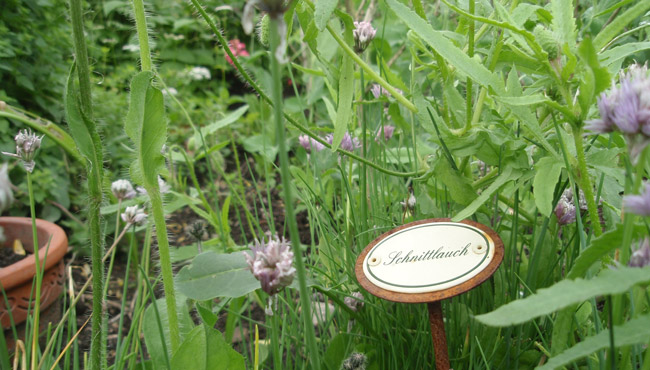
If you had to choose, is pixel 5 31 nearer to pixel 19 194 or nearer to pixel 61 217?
pixel 19 194

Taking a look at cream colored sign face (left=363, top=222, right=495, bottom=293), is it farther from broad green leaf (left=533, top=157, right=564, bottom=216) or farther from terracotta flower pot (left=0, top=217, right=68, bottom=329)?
terracotta flower pot (left=0, top=217, right=68, bottom=329)

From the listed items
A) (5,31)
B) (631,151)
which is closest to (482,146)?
(631,151)

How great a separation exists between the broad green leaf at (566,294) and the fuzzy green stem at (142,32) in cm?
57

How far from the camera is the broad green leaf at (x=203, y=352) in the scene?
726 mm

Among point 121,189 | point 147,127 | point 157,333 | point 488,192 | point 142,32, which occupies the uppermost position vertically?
point 142,32

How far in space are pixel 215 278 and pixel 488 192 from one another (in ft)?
1.26

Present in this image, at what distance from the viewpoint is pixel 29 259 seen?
148 centimetres

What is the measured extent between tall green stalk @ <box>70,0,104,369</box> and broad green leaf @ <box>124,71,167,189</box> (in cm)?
6

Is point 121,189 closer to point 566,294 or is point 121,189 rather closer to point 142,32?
point 142,32

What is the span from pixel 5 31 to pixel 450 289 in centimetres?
191

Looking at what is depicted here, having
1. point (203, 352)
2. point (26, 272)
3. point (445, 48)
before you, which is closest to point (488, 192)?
point (445, 48)

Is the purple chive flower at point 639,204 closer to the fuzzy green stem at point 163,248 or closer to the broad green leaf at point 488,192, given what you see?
the broad green leaf at point 488,192

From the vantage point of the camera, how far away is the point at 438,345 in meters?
0.71

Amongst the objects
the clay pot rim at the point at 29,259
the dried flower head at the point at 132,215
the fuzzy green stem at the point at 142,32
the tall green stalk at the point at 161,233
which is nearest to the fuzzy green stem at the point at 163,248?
the tall green stalk at the point at 161,233
